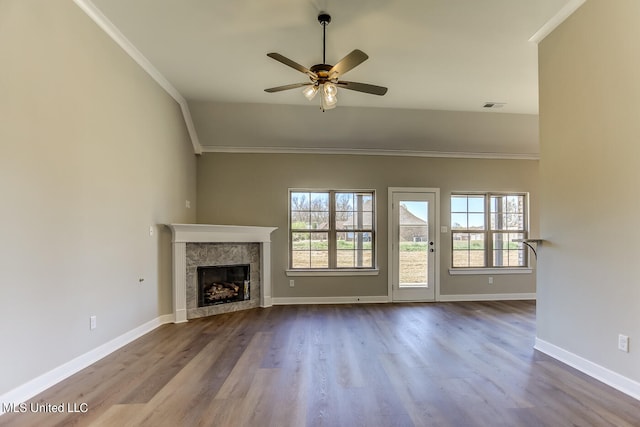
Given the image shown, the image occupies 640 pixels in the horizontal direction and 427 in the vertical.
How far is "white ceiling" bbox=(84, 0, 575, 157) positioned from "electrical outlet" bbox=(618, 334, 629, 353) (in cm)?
282

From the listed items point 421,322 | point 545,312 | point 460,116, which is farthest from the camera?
point 460,116

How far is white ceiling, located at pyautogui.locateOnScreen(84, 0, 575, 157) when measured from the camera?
2.70 metres

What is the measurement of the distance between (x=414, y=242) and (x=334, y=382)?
11.8ft

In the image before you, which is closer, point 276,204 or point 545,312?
point 545,312

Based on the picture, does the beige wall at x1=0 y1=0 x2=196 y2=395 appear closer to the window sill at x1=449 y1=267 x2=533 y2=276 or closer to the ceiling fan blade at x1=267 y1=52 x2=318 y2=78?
the ceiling fan blade at x1=267 y1=52 x2=318 y2=78

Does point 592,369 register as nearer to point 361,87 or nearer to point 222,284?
point 361,87

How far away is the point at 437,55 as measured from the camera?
3414 millimetres

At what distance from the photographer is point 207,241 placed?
452 cm

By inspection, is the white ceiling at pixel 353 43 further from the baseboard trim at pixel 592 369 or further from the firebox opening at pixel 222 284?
the baseboard trim at pixel 592 369

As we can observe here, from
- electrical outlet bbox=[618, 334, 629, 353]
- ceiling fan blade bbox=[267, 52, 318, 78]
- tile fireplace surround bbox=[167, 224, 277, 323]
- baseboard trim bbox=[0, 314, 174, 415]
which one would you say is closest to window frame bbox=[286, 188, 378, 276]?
tile fireplace surround bbox=[167, 224, 277, 323]

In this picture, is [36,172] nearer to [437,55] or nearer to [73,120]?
[73,120]

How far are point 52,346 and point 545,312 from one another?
14.8 feet

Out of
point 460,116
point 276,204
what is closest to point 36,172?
point 276,204

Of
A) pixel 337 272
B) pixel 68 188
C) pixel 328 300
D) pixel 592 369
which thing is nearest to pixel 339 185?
pixel 337 272
